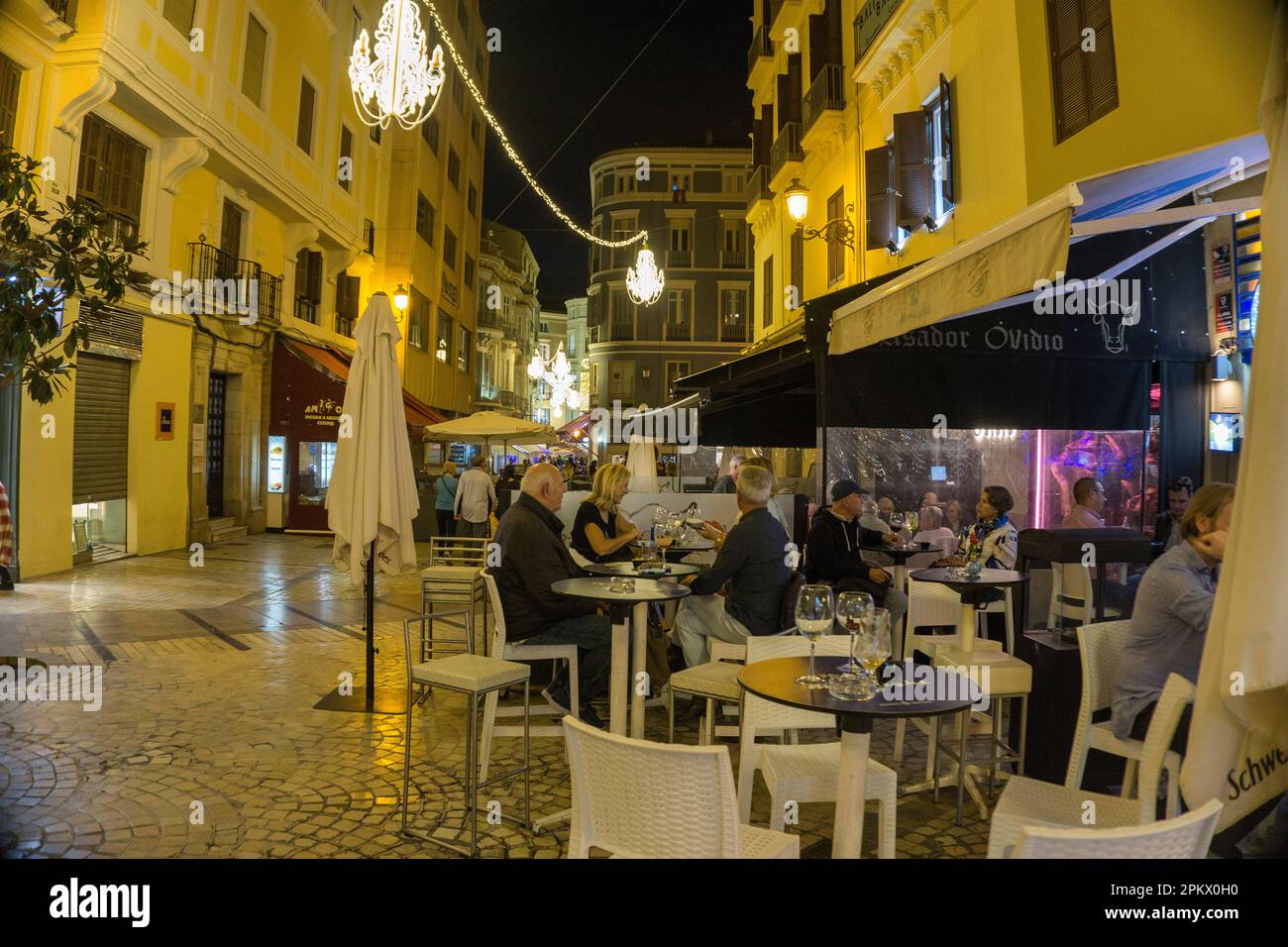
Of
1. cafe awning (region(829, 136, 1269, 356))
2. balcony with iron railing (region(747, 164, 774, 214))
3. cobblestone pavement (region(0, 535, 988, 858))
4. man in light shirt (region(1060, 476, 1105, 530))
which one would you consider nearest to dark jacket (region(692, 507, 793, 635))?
cobblestone pavement (region(0, 535, 988, 858))

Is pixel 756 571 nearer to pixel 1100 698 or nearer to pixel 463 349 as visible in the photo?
pixel 1100 698

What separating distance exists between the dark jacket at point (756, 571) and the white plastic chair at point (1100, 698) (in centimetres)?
181

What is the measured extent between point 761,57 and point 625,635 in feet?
57.9

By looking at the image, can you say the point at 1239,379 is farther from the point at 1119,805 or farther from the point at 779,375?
the point at 1119,805

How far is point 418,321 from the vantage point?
23875 mm

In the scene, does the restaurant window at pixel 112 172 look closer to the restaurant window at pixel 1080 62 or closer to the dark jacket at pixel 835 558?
the dark jacket at pixel 835 558

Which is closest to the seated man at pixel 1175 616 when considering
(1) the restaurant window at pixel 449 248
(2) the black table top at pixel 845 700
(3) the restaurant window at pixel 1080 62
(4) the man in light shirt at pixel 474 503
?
(2) the black table top at pixel 845 700

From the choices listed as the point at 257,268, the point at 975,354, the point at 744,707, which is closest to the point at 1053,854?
the point at 744,707

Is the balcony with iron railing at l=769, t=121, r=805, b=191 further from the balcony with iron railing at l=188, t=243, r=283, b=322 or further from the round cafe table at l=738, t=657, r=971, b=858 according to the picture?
the round cafe table at l=738, t=657, r=971, b=858

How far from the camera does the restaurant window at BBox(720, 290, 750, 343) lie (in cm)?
3969

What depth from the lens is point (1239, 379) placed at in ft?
23.1

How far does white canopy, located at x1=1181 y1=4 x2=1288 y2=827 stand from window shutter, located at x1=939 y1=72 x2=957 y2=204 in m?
7.67

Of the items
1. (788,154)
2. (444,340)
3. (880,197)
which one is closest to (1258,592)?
(880,197)

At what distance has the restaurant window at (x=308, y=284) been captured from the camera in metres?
17.9
